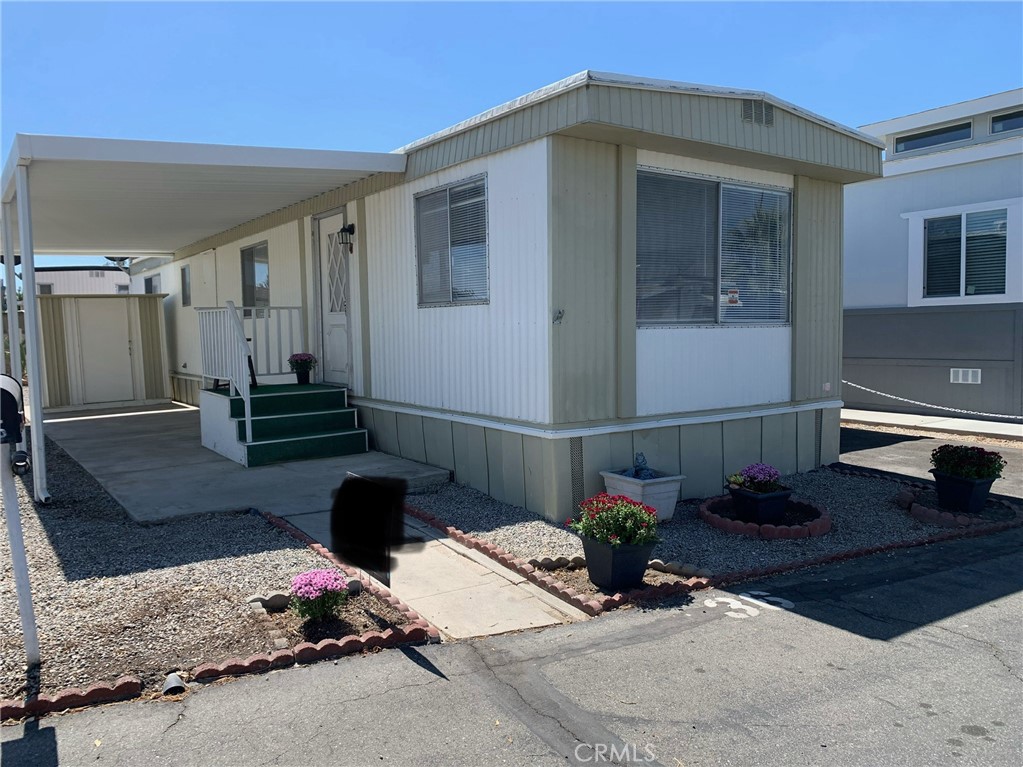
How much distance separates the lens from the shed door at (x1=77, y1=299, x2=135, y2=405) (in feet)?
44.5

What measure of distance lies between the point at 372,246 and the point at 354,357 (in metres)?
1.29

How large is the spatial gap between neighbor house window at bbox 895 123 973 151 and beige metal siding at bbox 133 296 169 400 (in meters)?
13.2

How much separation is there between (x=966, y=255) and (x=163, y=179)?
442 inches

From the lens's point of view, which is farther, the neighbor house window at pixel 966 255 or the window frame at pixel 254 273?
the neighbor house window at pixel 966 255

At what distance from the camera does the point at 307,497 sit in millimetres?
6363

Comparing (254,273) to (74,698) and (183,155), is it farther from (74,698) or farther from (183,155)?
(74,698)

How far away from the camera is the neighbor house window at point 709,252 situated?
21.3 ft

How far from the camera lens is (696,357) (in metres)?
6.86

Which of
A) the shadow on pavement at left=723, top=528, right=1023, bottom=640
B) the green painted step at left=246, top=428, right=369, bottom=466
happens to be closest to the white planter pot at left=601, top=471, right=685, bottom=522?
the shadow on pavement at left=723, top=528, right=1023, bottom=640

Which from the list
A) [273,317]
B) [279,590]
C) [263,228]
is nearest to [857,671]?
[279,590]

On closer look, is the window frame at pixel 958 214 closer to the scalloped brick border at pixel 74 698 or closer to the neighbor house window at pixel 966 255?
the neighbor house window at pixel 966 255

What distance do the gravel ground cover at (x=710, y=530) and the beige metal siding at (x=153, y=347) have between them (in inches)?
376

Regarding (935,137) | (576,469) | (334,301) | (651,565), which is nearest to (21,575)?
(651,565)

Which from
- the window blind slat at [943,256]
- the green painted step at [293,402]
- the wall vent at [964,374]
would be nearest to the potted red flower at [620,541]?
the green painted step at [293,402]
